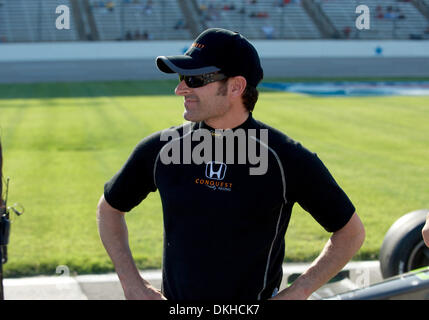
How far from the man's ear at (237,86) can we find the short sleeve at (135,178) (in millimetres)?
353

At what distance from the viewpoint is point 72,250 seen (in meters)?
5.71

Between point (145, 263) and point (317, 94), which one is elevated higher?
point (145, 263)

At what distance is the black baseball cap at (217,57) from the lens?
230cm

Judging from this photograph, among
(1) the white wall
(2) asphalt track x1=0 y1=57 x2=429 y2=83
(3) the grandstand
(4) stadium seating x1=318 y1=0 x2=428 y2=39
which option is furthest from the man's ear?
(4) stadium seating x1=318 y1=0 x2=428 y2=39

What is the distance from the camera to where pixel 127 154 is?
1027 centimetres

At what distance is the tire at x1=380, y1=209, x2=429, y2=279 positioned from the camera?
14.0ft

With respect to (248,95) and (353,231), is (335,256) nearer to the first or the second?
(353,231)

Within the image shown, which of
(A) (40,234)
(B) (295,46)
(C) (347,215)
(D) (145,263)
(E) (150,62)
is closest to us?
(C) (347,215)

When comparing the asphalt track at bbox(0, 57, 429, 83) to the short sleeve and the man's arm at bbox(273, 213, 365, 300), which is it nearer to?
→ the short sleeve

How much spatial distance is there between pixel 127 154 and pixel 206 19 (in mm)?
25658

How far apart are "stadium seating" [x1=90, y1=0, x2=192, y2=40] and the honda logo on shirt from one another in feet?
102

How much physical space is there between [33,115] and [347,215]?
1363cm

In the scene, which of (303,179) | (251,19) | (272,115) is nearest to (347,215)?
(303,179)
